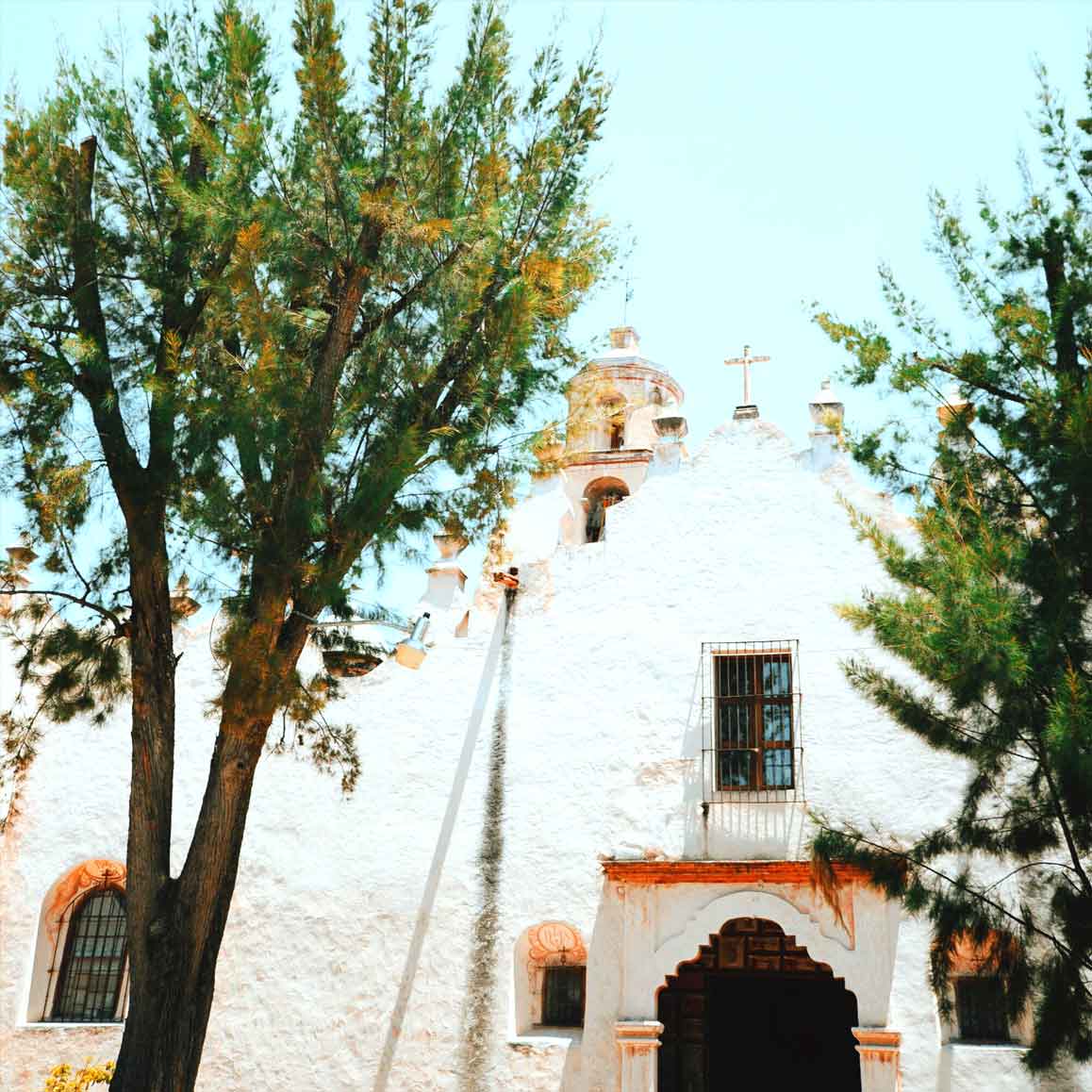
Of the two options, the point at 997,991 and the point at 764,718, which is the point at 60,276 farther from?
the point at 997,991

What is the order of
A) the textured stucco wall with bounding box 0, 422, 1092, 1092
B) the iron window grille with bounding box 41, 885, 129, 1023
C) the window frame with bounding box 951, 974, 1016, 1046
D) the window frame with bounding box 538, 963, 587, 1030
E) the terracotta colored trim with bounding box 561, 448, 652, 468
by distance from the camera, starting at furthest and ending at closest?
the terracotta colored trim with bounding box 561, 448, 652, 468, the iron window grille with bounding box 41, 885, 129, 1023, the window frame with bounding box 538, 963, 587, 1030, the textured stucco wall with bounding box 0, 422, 1092, 1092, the window frame with bounding box 951, 974, 1016, 1046

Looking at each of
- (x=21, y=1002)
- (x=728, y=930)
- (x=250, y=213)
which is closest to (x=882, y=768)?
(x=728, y=930)

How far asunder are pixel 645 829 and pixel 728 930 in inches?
47.6

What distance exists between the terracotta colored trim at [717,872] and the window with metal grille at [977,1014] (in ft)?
3.56

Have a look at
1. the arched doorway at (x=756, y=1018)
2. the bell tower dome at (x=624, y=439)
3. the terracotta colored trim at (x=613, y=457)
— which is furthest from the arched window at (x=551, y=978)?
the terracotta colored trim at (x=613, y=457)

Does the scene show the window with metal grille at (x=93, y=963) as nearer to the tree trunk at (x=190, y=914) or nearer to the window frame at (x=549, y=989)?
the window frame at (x=549, y=989)

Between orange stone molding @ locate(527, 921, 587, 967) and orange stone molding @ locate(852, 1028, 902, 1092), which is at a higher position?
orange stone molding @ locate(527, 921, 587, 967)

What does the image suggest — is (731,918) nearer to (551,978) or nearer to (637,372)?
(551,978)

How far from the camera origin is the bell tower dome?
39.5 feet

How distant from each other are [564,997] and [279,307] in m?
5.98

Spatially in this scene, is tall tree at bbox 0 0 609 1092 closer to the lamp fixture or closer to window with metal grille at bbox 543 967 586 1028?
the lamp fixture

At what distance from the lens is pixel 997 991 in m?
7.34

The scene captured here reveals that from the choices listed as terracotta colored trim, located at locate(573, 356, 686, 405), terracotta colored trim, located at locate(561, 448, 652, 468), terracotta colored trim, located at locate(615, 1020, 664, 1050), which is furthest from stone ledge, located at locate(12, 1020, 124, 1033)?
terracotta colored trim, located at locate(573, 356, 686, 405)

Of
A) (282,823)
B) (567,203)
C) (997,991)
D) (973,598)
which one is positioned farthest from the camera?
(282,823)
